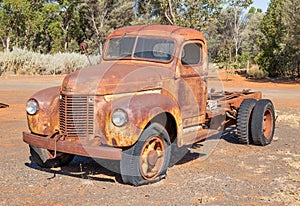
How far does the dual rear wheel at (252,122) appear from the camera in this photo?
820 cm

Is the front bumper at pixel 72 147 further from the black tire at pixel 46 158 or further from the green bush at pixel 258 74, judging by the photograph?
the green bush at pixel 258 74

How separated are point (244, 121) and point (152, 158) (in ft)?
9.95

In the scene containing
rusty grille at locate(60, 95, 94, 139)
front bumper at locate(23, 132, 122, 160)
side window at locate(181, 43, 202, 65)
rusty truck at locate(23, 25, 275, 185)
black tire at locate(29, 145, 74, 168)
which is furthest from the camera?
side window at locate(181, 43, 202, 65)

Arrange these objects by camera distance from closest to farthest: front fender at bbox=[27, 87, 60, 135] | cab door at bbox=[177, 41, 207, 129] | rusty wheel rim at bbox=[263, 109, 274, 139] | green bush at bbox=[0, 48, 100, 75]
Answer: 1. front fender at bbox=[27, 87, 60, 135]
2. cab door at bbox=[177, 41, 207, 129]
3. rusty wheel rim at bbox=[263, 109, 274, 139]
4. green bush at bbox=[0, 48, 100, 75]

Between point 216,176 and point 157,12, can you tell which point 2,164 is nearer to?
point 216,176

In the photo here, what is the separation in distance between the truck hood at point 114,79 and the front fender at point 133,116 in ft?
0.70

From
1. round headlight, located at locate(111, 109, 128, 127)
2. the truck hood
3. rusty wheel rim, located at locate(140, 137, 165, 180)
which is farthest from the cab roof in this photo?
round headlight, located at locate(111, 109, 128, 127)

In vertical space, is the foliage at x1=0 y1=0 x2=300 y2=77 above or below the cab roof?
above

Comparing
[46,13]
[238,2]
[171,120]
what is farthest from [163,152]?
[46,13]

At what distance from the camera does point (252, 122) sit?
8258 mm

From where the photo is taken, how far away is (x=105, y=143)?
5523 millimetres

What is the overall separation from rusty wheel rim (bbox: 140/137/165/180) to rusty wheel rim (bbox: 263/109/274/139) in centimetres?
362

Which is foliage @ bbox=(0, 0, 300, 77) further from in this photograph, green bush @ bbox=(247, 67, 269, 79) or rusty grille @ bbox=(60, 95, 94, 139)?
rusty grille @ bbox=(60, 95, 94, 139)

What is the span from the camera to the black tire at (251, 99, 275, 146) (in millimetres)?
8203
